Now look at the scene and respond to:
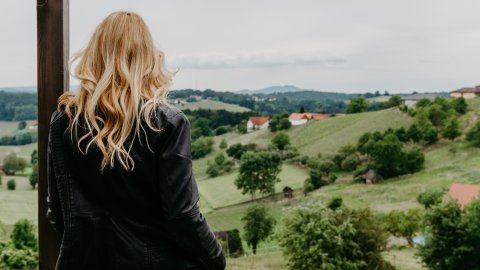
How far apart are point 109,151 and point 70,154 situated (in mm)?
124

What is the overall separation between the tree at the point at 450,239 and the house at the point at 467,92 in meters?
39.0

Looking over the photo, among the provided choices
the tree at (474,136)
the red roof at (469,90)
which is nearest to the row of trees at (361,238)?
the tree at (474,136)

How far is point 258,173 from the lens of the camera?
41.7 meters

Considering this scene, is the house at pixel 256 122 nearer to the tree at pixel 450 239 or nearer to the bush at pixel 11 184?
the bush at pixel 11 184

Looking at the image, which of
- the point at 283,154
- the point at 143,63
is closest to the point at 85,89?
the point at 143,63

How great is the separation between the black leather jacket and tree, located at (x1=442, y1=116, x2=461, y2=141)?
158 ft

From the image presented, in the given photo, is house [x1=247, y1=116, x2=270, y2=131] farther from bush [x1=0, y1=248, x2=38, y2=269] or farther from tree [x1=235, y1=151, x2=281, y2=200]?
Answer: bush [x1=0, y1=248, x2=38, y2=269]

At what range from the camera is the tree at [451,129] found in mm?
46281

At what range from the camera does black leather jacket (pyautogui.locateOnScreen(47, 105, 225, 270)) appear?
3.99 feet

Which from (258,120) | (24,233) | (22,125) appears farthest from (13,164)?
(258,120)

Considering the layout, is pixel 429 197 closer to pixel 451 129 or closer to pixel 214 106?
pixel 451 129

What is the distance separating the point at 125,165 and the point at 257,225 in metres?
32.5

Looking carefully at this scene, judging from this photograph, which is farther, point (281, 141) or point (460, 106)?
point (460, 106)

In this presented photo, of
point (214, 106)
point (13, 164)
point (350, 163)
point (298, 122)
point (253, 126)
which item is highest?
point (214, 106)
